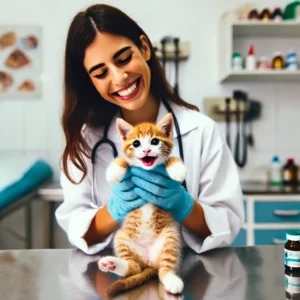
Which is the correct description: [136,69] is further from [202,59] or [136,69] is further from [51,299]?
[202,59]

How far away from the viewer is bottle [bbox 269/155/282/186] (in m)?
2.46

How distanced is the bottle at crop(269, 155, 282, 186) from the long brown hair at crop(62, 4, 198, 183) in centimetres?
148

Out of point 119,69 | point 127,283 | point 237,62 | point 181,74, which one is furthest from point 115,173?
point 181,74

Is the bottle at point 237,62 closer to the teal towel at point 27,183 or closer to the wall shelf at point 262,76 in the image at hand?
the wall shelf at point 262,76

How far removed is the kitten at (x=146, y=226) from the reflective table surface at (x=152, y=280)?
31 mm

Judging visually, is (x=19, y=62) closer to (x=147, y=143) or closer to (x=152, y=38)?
(x=152, y=38)

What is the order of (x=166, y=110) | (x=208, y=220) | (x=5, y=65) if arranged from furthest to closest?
(x=5, y=65) < (x=166, y=110) < (x=208, y=220)

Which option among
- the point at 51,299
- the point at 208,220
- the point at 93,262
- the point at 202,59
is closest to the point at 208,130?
the point at 208,220

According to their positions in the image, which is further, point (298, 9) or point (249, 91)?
point (249, 91)

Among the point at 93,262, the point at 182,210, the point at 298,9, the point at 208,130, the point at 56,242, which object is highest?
the point at 298,9

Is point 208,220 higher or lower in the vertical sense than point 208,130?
lower

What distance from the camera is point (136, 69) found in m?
0.95

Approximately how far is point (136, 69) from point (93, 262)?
46 centimetres

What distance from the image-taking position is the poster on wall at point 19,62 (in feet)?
8.32
